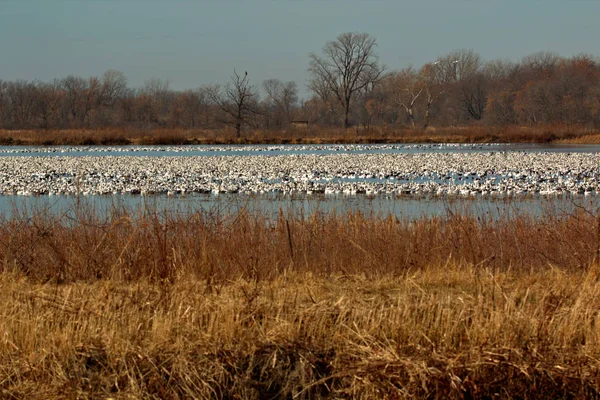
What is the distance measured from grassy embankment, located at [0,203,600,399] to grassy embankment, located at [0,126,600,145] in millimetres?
44588

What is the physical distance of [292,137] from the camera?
53.2 m

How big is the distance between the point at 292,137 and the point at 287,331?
48253mm

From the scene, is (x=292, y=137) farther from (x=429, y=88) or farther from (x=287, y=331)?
(x=287, y=331)

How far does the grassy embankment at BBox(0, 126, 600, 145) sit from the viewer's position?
50875 millimetres

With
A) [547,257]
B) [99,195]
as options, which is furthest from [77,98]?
[547,257]

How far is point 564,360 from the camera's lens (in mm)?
5137

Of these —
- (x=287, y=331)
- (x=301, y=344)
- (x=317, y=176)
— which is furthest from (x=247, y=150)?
(x=301, y=344)

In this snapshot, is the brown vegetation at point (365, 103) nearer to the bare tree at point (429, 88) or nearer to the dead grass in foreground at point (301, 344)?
the bare tree at point (429, 88)

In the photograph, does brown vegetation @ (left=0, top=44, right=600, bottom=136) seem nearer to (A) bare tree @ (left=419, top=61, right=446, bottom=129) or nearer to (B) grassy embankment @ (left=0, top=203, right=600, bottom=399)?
(A) bare tree @ (left=419, top=61, right=446, bottom=129)

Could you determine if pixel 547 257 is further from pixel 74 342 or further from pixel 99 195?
pixel 99 195

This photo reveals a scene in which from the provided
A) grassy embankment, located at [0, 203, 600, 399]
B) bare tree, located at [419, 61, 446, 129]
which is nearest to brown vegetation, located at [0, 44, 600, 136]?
bare tree, located at [419, 61, 446, 129]

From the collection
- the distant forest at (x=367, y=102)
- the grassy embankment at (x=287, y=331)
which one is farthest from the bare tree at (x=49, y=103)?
the grassy embankment at (x=287, y=331)

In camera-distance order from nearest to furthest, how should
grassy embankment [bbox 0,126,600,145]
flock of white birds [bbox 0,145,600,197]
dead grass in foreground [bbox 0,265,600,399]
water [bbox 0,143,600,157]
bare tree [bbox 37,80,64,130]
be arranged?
1. dead grass in foreground [bbox 0,265,600,399]
2. flock of white birds [bbox 0,145,600,197]
3. water [bbox 0,143,600,157]
4. grassy embankment [bbox 0,126,600,145]
5. bare tree [bbox 37,80,64,130]

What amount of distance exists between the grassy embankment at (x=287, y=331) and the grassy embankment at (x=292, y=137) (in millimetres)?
44588
